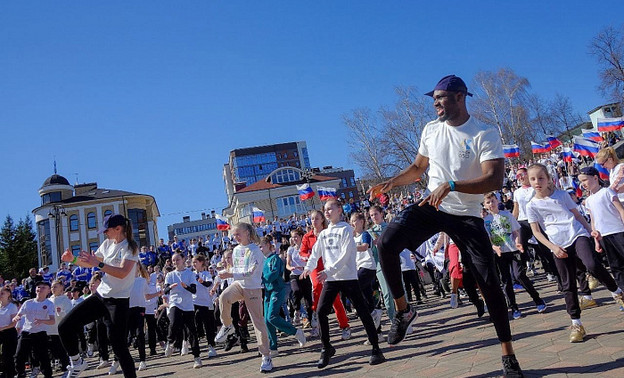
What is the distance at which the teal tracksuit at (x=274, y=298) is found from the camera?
7930 mm

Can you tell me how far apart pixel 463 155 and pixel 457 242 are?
75 cm

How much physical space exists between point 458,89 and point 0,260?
68516mm

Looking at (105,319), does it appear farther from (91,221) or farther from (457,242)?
(91,221)

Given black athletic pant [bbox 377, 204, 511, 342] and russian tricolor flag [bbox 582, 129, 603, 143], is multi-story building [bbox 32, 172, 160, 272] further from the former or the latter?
black athletic pant [bbox 377, 204, 511, 342]

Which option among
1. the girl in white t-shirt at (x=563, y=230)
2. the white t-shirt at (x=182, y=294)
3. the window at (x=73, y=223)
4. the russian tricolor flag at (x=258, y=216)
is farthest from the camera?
the window at (x=73, y=223)

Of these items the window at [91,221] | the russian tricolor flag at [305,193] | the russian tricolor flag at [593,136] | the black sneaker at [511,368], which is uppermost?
the window at [91,221]

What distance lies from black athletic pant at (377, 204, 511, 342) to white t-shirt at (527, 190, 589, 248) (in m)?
2.13

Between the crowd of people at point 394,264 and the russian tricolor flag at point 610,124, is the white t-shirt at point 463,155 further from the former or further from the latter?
the russian tricolor flag at point 610,124

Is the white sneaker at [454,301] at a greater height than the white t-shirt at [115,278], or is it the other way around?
the white t-shirt at [115,278]

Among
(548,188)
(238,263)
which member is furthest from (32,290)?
(548,188)

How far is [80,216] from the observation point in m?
64.9

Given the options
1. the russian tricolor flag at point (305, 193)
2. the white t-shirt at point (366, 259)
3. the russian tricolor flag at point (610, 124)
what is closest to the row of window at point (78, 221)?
the russian tricolor flag at point (305, 193)

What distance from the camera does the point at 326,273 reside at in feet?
20.6

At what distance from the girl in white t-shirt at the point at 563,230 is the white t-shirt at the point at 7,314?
34.1ft
